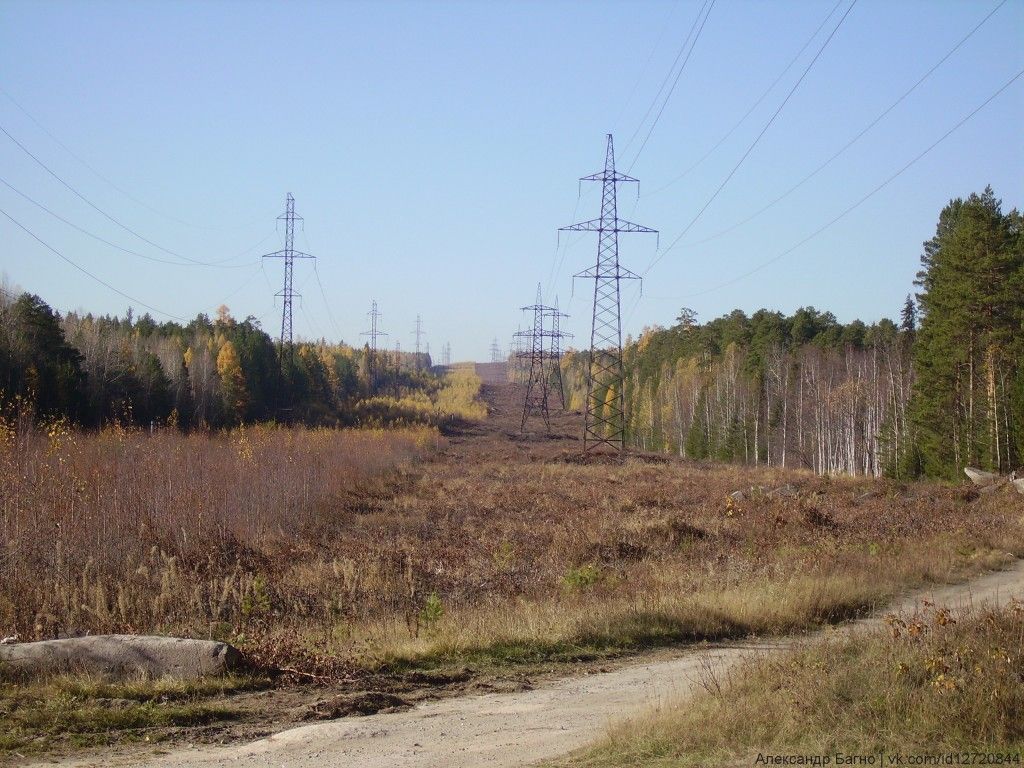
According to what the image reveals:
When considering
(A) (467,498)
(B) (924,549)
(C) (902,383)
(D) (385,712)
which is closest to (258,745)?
(D) (385,712)

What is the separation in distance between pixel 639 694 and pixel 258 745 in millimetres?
3973

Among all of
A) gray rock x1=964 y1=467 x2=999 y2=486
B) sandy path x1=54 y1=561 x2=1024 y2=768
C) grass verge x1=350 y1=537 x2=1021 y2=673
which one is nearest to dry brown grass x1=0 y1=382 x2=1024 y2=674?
grass verge x1=350 y1=537 x2=1021 y2=673

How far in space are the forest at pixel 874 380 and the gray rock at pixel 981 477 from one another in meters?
3.02

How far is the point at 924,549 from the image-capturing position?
2066cm

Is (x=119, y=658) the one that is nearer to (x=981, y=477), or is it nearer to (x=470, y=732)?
(x=470, y=732)

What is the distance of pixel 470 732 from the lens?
8594 millimetres

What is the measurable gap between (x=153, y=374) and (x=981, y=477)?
4447cm

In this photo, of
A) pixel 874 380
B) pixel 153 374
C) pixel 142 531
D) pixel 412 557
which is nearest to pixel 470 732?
pixel 142 531

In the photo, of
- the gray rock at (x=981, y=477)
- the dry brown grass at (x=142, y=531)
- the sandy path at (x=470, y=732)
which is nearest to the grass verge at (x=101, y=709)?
the sandy path at (x=470, y=732)

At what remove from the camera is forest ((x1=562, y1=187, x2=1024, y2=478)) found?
45.9m

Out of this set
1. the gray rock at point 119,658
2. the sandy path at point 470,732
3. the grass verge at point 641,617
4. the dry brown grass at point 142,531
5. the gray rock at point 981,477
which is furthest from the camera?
the gray rock at point 981,477

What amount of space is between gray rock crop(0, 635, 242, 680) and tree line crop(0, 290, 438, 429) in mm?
14518

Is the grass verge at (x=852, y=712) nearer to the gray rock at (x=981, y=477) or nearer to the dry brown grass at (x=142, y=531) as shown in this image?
the dry brown grass at (x=142, y=531)

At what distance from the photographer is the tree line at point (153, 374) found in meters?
43.3
